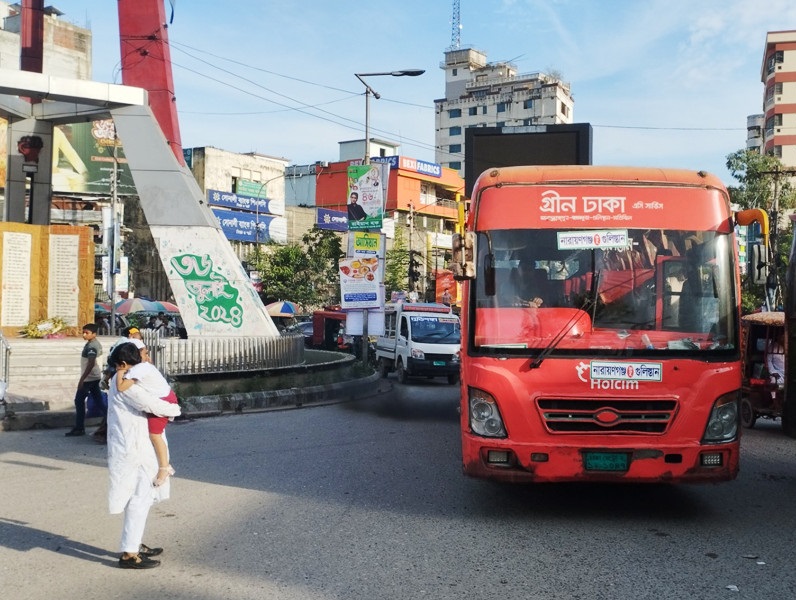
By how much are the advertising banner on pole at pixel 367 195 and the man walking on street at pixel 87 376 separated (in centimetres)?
1027

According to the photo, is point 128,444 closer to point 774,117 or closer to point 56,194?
point 56,194

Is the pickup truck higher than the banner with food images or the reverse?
the reverse

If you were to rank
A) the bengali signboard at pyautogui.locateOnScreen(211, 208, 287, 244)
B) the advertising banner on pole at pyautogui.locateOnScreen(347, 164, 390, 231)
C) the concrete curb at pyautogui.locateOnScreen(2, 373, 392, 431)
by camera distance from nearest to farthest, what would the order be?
1. the concrete curb at pyautogui.locateOnScreen(2, 373, 392, 431)
2. the advertising banner on pole at pyautogui.locateOnScreen(347, 164, 390, 231)
3. the bengali signboard at pyautogui.locateOnScreen(211, 208, 287, 244)

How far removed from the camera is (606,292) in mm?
7250

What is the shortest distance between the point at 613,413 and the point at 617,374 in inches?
12.4

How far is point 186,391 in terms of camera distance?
16.1m

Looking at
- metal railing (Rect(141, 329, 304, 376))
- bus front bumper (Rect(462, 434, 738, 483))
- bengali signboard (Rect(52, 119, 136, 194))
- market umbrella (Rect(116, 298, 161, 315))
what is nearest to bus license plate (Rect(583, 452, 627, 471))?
bus front bumper (Rect(462, 434, 738, 483))

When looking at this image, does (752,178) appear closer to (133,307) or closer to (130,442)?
(133,307)

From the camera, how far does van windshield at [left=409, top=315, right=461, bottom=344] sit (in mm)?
23875

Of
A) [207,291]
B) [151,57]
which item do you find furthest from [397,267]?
[207,291]

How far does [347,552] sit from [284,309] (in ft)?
116

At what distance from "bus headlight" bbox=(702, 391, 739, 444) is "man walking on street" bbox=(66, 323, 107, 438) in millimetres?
8429

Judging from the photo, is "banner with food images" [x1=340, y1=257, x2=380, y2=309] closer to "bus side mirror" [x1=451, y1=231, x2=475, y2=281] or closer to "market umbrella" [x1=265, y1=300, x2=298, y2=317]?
"bus side mirror" [x1=451, y1=231, x2=475, y2=281]

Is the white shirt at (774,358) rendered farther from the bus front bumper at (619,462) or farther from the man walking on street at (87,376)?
the man walking on street at (87,376)
